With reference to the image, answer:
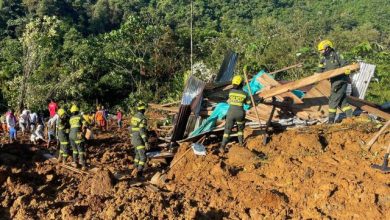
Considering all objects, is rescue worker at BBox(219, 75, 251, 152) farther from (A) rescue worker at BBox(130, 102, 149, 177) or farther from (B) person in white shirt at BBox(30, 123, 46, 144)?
(B) person in white shirt at BBox(30, 123, 46, 144)

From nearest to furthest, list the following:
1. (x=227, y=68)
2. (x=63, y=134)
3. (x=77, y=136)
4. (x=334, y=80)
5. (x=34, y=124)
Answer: (x=334, y=80), (x=77, y=136), (x=63, y=134), (x=227, y=68), (x=34, y=124)

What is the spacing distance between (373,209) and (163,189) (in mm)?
3719

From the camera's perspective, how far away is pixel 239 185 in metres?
7.69

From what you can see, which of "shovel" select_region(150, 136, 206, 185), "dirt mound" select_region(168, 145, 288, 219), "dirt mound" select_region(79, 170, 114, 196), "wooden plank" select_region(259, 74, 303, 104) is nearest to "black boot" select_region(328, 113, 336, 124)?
"wooden plank" select_region(259, 74, 303, 104)

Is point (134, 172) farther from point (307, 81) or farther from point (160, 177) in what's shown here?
point (307, 81)

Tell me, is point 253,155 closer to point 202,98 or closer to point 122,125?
point 202,98

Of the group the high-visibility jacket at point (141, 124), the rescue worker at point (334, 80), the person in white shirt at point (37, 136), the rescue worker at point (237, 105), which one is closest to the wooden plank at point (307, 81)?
the rescue worker at point (334, 80)

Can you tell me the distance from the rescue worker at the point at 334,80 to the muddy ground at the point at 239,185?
407 millimetres

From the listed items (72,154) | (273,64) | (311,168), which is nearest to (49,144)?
(72,154)

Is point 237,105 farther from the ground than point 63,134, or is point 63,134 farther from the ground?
point 237,105

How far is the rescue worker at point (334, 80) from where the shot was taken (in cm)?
930

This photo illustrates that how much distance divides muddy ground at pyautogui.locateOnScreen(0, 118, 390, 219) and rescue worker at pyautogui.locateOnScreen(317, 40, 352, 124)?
41 centimetres

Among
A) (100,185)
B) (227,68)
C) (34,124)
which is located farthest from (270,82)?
(34,124)

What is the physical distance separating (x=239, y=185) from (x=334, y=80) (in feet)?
11.1
